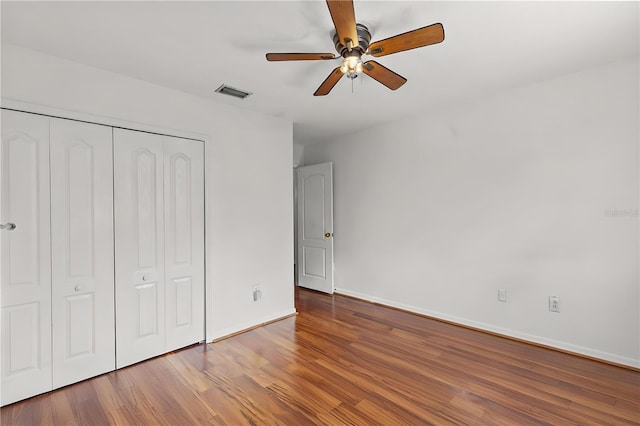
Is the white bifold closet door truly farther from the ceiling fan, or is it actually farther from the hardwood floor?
the ceiling fan

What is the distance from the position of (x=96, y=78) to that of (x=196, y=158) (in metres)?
0.94

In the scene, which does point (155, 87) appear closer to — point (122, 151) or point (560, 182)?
point (122, 151)

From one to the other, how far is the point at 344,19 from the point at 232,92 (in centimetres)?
166

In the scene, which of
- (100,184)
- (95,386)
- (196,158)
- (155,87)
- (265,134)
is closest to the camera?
(95,386)

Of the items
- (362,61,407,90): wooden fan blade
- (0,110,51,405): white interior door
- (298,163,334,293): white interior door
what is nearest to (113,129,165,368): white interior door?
(0,110,51,405): white interior door

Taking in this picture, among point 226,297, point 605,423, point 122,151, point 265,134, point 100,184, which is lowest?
point 605,423

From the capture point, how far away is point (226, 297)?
3.16 meters

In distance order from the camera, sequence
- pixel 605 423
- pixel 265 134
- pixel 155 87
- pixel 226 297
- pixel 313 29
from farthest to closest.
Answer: pixel 265 134, pixel 226 297, pixel 155 87, pixel 313 29, pixel 605 423

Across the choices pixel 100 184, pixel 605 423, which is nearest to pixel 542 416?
pixel 605 423

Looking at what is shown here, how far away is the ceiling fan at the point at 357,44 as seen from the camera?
152cm

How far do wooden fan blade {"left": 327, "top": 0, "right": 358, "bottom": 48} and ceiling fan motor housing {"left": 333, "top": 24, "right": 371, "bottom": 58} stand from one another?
0.17 ft

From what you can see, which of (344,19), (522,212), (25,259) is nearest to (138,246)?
(25,259)

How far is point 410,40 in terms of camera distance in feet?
5.45

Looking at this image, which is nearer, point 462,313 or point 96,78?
point 96,78
